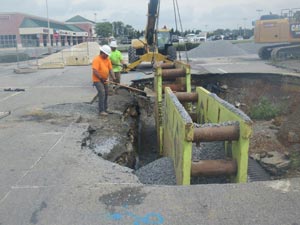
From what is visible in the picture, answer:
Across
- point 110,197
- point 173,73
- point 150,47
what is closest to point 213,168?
point 110,197

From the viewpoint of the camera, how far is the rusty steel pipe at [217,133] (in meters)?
4.47

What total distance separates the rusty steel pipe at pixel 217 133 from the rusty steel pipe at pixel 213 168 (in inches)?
14.6

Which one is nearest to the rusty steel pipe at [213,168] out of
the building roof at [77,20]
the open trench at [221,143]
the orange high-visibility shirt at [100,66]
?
the open trench at [221,143]

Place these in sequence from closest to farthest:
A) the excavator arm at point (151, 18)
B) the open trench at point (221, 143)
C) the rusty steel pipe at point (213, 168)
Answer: the rusty steel pipe at point (213, 168) < the open trench at point (221, 143) < the excavator arm at point (151, 18)

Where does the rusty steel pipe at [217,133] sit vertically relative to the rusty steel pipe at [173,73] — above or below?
below

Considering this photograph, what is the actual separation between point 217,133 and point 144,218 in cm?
165

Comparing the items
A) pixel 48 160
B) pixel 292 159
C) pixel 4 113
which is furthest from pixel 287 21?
pixel 48 160

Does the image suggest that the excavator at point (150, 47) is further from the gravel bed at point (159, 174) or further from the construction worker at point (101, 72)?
the gravel bed at point (159, 174)

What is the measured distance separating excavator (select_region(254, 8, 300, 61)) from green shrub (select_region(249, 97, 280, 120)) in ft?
41.6

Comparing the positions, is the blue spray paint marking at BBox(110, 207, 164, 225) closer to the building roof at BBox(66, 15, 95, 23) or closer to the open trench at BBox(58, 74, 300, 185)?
the open trench at BBox(58, 74, 300, 185)

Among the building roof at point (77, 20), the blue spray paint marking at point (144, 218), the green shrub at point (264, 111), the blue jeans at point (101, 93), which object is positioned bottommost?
the green shrub at point (264, 111)

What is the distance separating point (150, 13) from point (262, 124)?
742cm

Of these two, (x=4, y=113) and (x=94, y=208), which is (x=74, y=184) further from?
(x=4, y=113)

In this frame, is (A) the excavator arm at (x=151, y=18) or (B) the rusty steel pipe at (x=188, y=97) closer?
(B) the rusty steel pipe at (x=188, y=97)
